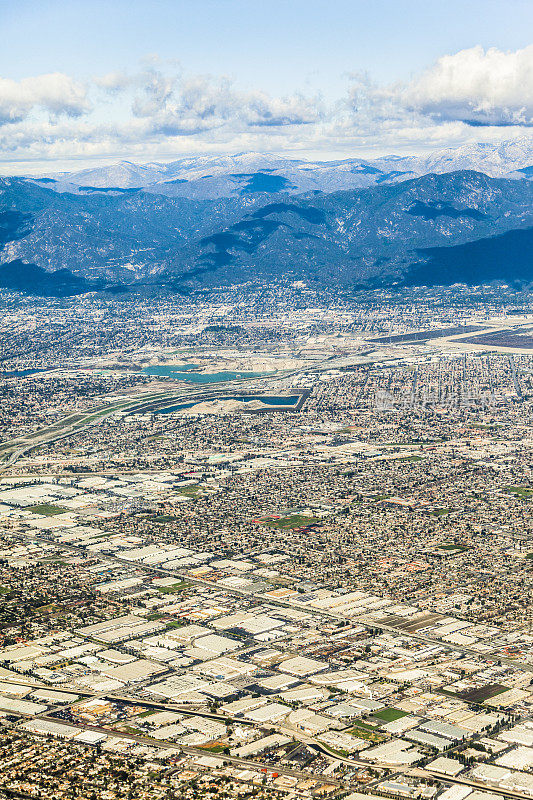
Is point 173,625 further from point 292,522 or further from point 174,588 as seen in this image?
point 292,522

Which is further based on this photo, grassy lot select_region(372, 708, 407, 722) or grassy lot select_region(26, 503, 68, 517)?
grassy lot select_region(26, 503, 68, 517)

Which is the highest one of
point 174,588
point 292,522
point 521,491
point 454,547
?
point 174,588

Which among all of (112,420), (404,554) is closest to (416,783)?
(404,554)

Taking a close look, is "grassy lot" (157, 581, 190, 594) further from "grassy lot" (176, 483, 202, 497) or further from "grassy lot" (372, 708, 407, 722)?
"grassy lot" (176, 483, 202, 497)

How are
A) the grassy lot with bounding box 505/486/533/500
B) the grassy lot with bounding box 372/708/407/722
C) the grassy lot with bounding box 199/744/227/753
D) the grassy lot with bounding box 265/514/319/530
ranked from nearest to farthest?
1. the grassy lot with bounding box 199/744/227/753
2. the grassy lot with bounding box 372/708/407/722
3. the grassy lot with bounding box 265/514/319/530
4. the grassy lot with bounding box 505/486/533/500

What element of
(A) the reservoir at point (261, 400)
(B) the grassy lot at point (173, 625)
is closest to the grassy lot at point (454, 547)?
(B) the grassy lot at point (173, 625)

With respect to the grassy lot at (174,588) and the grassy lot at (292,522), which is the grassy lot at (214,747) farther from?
the grassy lot at (292,522)

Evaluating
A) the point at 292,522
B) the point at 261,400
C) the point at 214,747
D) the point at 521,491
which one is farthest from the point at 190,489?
the point at 214,747

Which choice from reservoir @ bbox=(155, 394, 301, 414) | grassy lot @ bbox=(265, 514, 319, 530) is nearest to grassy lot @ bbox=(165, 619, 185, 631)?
grassy lot @ bbox=(265, 514, 319, 530)
